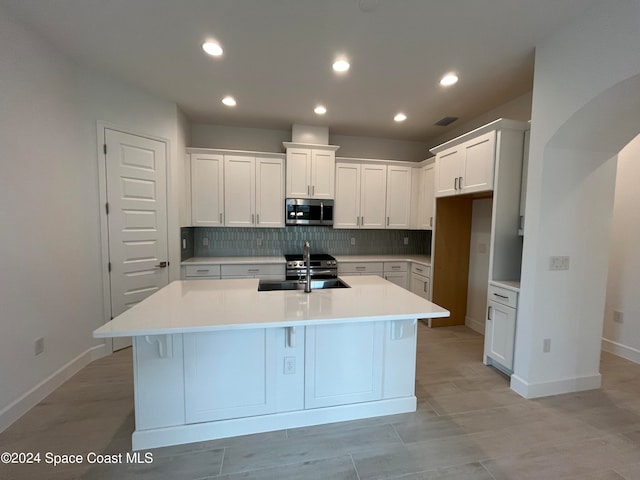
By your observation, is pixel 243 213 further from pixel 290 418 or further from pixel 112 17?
pixel 290 418

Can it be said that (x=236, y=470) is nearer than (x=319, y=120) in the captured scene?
Yes

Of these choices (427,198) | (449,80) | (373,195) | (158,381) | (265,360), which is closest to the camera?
(158,381)

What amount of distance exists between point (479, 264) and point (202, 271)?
374 centimetres

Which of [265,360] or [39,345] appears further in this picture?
[39,345]

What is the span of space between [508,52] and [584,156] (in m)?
1.05

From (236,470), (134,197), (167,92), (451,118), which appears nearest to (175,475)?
(236,470)

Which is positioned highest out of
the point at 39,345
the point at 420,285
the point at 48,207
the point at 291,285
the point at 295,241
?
the point at 48,207

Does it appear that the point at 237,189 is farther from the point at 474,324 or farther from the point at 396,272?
the point at 474,324

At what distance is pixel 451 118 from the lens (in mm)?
3744

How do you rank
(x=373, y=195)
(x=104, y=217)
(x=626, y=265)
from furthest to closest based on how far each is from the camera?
(x=373, y=195) → (x=626, y=265) → (x=104, y=217)

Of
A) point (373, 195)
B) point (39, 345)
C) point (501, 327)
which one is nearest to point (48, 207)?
point (39, 345)

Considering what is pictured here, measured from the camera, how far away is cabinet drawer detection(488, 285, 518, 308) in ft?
8.00

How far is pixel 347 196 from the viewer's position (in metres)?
4.30

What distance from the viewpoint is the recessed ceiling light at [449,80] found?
2650 millimetres
